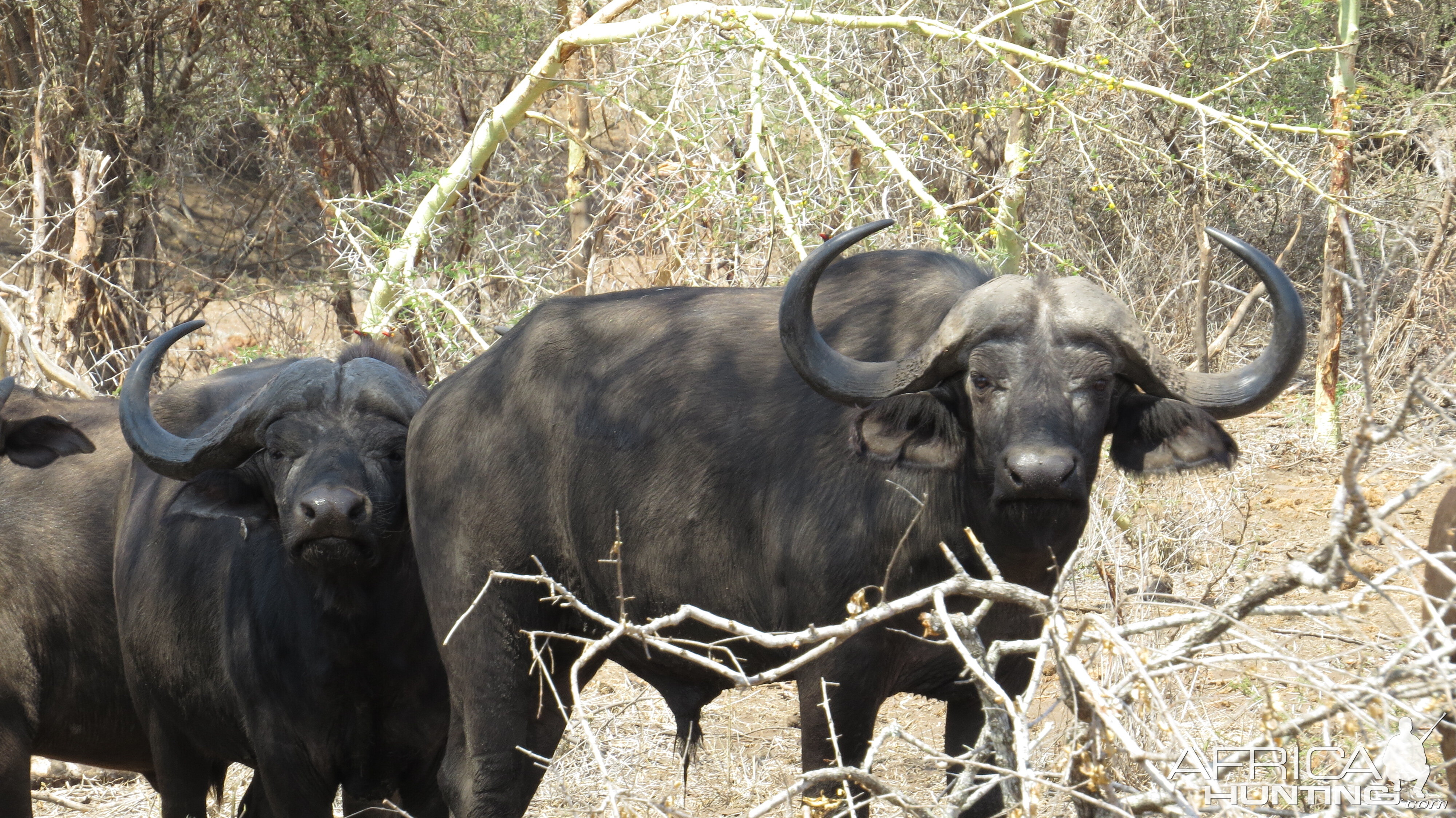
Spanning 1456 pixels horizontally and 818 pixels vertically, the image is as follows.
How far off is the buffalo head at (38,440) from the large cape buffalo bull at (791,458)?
1.47 m

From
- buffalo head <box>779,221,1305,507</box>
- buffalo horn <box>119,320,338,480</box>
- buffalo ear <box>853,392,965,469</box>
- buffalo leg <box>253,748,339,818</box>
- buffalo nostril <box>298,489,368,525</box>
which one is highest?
buffalo head <box>779,221,1305,507</box>

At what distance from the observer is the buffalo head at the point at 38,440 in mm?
4730

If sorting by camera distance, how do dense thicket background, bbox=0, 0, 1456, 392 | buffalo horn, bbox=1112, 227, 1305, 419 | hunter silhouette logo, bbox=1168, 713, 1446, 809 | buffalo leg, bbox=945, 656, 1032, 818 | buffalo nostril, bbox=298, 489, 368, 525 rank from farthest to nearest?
1. dense thicket background, bbox=0, 0, 1456, 392
2. buffalo nostril, bbox=298, 489, 368, 525
3. buffalo leg, bbox=945, 656, 1032, 818
4. buffalo horn, bbox=1112, 227, 1305, 419
5. hunter silhouette logo, bbox=1168, 713, 1446, 809

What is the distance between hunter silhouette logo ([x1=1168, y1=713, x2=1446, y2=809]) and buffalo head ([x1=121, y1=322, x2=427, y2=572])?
2.42m

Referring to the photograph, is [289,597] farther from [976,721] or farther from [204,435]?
[976,721]

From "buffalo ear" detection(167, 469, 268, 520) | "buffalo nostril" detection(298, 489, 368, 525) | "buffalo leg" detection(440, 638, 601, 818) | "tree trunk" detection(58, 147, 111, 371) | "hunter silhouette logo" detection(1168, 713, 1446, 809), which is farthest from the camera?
"tree trunk" detection(58, 147, 111, 371)

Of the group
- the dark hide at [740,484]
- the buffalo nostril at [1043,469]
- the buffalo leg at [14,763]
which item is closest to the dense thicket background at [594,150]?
the buffalo leg at [14,763]

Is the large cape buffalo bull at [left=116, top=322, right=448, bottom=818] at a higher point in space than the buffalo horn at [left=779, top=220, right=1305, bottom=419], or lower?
lower

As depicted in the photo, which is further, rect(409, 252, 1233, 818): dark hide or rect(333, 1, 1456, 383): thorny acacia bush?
rect(333, 1, 1456, 383): thorny acacia bush

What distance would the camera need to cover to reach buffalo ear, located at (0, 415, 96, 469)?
15.5 ft

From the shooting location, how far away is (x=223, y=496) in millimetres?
4258

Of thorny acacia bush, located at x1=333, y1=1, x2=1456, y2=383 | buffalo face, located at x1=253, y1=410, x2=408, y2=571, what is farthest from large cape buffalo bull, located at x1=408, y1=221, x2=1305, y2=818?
thorny acacia bush, located at x1=333, y1=1, x2=1456, y2=383

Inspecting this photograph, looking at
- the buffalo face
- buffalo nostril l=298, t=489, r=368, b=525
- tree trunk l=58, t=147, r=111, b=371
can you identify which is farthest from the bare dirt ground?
tree trunk l=58, t=147, r=111, b=371

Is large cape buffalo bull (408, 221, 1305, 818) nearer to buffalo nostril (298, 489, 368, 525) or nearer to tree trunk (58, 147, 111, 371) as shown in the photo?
buffalo nostril (298, 489, 368, 525)
